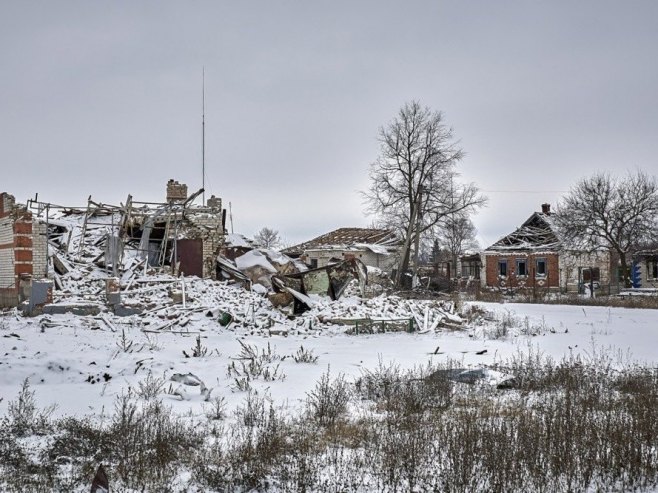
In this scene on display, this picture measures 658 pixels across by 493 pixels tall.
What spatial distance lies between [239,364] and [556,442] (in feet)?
21.8

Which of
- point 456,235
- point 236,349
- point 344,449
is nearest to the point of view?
point 344,449

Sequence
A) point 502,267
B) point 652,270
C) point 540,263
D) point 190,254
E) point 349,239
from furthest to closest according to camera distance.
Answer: point 349,239 → point 502,267 → point 540,263 → point 652,270 → point 190,254

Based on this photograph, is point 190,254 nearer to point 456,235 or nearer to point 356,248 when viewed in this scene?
point 356,248

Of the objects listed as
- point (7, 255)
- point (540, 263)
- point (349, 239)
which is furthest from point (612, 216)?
point (7, 255)

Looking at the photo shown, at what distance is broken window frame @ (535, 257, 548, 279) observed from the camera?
132 ft

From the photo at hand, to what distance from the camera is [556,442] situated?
5.52 meters

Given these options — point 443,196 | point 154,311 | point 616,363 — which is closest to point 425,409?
point 616,363

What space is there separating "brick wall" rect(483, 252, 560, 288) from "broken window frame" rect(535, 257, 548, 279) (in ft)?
0.24

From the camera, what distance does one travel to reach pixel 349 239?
152 feet

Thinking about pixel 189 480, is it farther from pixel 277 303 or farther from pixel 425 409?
pixel 277 303

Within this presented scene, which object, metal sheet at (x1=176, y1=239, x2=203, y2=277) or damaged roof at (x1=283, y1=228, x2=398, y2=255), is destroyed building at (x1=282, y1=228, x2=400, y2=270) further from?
metal sheet at (x1=176, y1=239, x2=203, y2=277)

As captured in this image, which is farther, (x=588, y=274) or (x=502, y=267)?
(x=502, y=267)

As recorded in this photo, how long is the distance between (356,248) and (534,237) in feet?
45.7

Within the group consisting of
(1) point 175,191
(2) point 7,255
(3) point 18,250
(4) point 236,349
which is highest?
(1) point 175,191
